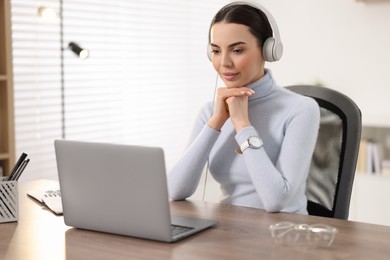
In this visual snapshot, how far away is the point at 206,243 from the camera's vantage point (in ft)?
4.85

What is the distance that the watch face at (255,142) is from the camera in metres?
1.85

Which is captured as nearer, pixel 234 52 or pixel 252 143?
pixel 252 143

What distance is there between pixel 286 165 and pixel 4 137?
180 cm

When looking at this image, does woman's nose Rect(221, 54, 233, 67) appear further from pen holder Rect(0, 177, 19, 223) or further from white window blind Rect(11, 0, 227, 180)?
white window blind Rect(11, 0, 227, 180)

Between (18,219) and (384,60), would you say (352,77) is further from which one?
(18,219)

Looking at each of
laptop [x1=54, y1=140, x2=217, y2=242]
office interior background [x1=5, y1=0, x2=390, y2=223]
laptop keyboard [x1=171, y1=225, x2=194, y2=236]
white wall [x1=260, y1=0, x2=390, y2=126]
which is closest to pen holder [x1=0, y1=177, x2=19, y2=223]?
laptop [x1=54, y1=140, x2=217, y2=242]

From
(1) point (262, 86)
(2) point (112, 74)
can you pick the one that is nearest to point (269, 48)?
(1) point (262, 86)

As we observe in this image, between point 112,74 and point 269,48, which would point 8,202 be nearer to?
point 269,48

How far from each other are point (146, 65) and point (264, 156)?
255cm

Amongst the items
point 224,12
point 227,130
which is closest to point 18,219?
point 227,130

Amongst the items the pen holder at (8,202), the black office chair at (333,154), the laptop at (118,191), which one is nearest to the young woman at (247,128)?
the black office chair at (333,154)

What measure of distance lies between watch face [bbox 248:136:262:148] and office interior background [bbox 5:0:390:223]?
5.46ft

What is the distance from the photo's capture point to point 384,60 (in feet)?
14.7

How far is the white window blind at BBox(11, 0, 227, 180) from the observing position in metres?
3.54
